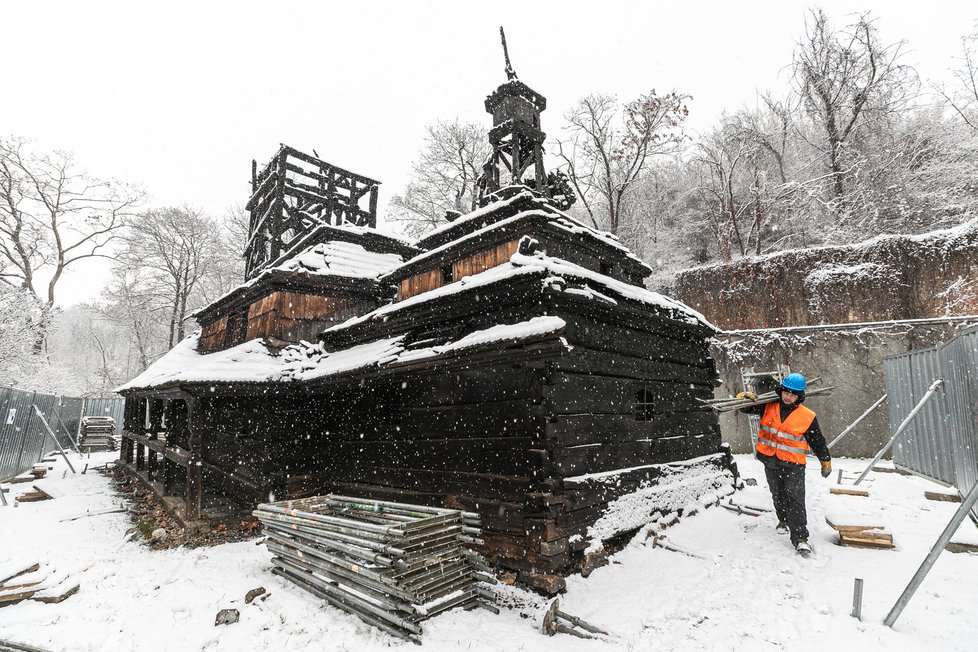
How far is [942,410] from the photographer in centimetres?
707

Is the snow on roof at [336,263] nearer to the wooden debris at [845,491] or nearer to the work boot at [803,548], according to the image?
the work boot at [803,548]

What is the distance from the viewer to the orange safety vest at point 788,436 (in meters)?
6.53

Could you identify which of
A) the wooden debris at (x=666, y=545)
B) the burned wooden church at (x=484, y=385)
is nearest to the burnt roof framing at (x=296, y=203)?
the burned wooden church at (x=484, y=385)

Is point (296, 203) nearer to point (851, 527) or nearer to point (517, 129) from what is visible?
point (517, 129)

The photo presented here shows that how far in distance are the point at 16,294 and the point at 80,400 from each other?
5.83m

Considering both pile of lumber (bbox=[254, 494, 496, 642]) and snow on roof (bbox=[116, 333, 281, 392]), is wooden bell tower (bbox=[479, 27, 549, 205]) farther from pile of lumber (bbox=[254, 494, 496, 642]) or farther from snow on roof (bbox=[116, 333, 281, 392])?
pile of lumber (bbox=[254, 494, 496, 642])

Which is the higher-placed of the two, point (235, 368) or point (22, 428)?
point (235, 368)

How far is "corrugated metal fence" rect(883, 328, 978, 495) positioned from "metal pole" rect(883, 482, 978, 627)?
2.46 meters

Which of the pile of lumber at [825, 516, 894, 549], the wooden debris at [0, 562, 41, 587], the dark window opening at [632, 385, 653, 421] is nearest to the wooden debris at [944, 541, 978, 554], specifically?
the pile of lumber at [825, 516, 894, 549]

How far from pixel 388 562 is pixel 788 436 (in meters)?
5.81

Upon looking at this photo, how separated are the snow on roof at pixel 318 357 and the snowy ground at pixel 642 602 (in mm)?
3243

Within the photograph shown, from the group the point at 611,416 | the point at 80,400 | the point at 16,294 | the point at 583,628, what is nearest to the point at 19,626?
the point at 583,628

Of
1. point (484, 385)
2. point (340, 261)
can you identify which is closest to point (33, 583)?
point (484, 385)

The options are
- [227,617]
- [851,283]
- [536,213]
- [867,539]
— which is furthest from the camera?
[851,283]
